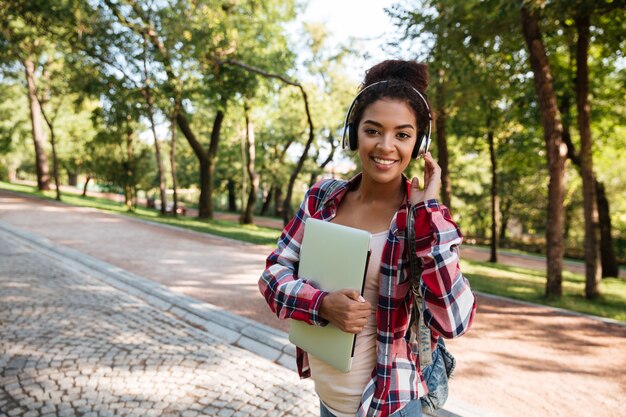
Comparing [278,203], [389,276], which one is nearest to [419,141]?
[389,276]

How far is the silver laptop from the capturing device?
4.21 feet

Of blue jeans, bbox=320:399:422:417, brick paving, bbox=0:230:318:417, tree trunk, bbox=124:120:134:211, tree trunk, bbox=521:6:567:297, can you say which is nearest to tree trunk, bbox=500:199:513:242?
tree trunk, bbox=521:6:567:297

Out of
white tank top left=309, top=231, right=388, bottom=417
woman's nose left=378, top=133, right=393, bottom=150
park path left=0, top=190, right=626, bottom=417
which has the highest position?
woman's nose left=378, top=133, right=393, bottom=150

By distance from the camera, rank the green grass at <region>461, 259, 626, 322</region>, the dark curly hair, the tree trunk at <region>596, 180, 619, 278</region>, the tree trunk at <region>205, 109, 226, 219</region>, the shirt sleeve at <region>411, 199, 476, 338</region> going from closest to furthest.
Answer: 1. the shirt sleeve at <region>411, 199, 476, 338</region>
2. the dark curly hair
3. the green grass at <region>461, 259, 626, 322</region>
4. the tree trunk at <region>596, 180, 619, 278</region>
5. the tree trunk at <region>205, 109, 226, 219</region>

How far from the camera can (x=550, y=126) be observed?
757cm

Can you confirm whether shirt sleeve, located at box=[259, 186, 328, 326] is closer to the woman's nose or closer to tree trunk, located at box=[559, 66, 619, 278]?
the woman's nose

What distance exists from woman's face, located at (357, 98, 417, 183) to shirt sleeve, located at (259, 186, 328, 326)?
0.36 metres

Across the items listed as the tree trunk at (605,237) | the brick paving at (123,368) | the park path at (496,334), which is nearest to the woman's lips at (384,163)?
the brick paving at (123,368)

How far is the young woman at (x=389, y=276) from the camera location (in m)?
1.24

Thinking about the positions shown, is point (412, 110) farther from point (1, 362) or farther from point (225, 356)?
point (1, 362)

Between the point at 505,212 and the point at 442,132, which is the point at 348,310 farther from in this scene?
Answer: the point at 505,212

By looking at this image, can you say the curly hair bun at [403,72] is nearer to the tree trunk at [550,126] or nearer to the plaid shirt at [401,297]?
the plaid shirt at [401,297]

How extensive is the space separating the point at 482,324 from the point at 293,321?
17.9 feet

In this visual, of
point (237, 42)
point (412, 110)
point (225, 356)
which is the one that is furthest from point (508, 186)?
point (412, 110)
